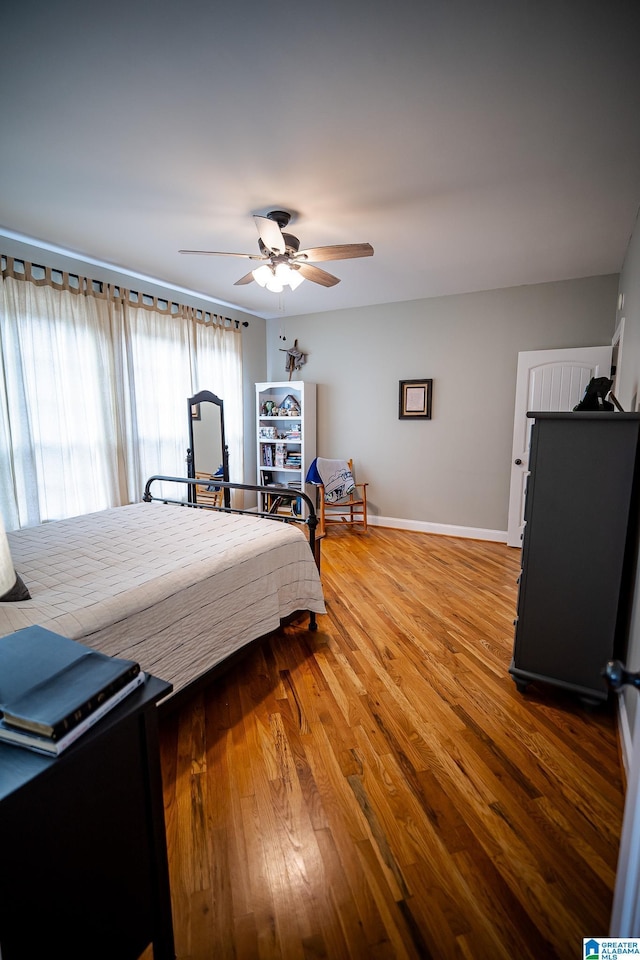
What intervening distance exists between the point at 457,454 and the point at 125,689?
4.24 metres

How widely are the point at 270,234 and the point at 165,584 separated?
6.04 ft

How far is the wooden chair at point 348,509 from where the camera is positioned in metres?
4.88

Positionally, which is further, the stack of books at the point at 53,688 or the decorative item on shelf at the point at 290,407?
the decorative item on shelf at the point at 290,407

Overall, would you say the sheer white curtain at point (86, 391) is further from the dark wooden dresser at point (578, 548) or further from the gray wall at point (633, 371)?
the gray wall at point (633, 371)

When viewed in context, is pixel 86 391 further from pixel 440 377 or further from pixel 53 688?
pixel 440 377

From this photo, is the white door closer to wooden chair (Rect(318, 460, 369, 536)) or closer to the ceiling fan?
wooden chair (Rect(318, 460, 369, 536))

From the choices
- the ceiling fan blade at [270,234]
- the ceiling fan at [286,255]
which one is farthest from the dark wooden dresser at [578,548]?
the ceiling fan blade at [270,234]

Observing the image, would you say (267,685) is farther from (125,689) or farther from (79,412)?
(79,412)

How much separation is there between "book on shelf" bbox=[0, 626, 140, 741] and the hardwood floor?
0.80 meters

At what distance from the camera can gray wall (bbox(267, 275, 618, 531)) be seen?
405 cm

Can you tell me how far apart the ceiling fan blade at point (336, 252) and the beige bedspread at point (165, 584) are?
63.7 inches

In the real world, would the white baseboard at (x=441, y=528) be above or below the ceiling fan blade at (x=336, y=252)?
below

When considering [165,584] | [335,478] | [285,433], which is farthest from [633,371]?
[285,433]

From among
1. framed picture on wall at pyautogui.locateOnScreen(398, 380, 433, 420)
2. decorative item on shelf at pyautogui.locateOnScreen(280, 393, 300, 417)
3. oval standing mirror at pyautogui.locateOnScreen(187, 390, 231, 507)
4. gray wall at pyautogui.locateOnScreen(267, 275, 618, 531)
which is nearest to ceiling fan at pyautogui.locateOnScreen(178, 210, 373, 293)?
gray wall at pyautogui.locateOnScreen(267, 275, 618, 531)
